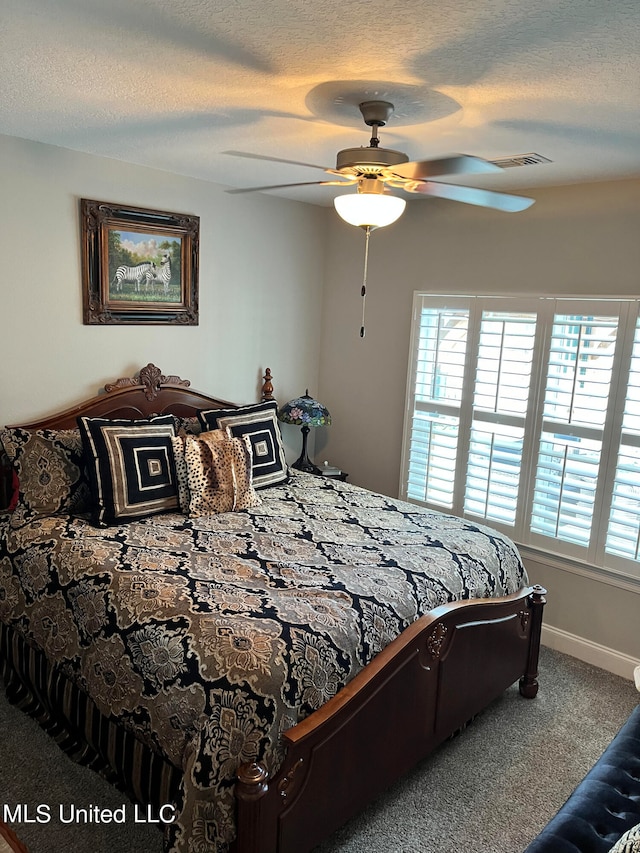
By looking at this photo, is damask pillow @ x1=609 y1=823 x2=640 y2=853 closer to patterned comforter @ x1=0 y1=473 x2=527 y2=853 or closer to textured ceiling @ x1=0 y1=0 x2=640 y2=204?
patterned comforter @ x1=0 y1=473 x2=527 y2=853

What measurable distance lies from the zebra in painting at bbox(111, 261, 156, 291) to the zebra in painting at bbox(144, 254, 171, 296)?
0.01 meters

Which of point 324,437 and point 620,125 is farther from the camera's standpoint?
point 324,437

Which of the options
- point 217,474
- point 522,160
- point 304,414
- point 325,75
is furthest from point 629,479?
point 325,75

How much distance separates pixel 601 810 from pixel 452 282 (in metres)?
2.96

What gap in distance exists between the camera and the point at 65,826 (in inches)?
85.1

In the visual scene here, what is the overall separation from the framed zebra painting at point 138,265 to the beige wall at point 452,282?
1214 millimetres

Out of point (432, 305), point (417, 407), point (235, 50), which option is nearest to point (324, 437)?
point (417, 407)

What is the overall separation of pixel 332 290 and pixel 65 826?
353 centimetres

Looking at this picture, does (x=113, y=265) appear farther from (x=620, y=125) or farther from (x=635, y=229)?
(x=635, y=229)

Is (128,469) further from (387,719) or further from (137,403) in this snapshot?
(387,719)

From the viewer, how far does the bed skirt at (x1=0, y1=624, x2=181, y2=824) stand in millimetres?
2055

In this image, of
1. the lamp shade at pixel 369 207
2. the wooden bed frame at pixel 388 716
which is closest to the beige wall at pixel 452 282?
the wooden bed frame at pixel 388 716

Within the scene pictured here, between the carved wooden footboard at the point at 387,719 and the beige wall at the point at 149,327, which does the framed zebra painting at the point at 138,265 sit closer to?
the beige wall at the point at 149,327

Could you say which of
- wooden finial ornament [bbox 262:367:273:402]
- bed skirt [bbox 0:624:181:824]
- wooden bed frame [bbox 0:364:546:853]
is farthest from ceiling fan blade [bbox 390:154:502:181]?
wooden finial ornament [bbox 262:367:273:402]
